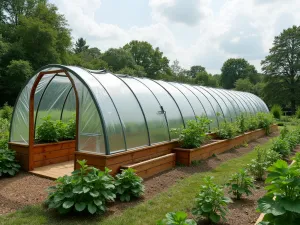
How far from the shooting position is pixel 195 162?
26.4 feet

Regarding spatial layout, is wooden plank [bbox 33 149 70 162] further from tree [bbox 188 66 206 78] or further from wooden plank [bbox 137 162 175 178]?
tree [bbox 188 66 206 78]

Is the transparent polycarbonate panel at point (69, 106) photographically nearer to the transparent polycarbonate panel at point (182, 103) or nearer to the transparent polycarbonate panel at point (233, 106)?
the transparent polycarbonate panel at point (182, 103)

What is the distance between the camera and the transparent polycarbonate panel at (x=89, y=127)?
583 cm

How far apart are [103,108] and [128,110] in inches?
34.2

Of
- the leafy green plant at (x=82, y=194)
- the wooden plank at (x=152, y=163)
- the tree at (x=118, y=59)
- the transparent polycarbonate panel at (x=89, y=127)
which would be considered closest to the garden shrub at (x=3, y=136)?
the transparent polycarbonate panel at (x=89, y=127)

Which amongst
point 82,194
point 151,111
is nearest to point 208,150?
point 151,111

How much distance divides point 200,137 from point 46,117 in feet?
15.6

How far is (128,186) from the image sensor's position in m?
5.18

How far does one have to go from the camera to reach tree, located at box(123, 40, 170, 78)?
58.2 m

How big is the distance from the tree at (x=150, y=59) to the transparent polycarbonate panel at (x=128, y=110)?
51.0 m

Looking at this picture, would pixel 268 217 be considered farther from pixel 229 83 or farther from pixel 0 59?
pixel 229 83

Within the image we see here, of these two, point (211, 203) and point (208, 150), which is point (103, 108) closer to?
point (211, 203)

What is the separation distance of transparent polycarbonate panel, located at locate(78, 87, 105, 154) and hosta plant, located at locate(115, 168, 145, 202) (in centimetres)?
81

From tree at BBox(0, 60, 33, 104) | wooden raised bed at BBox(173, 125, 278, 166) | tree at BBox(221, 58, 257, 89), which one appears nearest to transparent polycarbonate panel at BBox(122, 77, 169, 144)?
wooden raised bed at BBox(173, 125, 278, 166)
